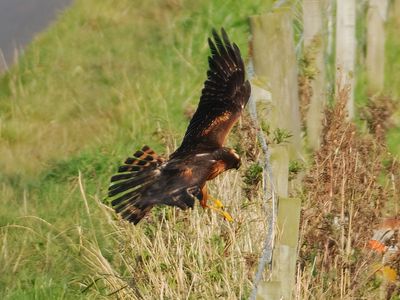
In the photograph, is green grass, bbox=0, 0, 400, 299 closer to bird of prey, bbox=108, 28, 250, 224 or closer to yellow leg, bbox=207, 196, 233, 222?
yellow leg, bbox=207, 196, 233, 222

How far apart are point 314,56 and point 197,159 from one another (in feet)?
8.82

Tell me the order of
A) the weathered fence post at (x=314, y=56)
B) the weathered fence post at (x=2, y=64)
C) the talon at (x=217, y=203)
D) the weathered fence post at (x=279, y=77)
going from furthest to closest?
the weathered fence post at (x=2, y=64)
the weathered fence post at (x=314, y=56)
the talon at (x=217, y=203)
the weathered fence post at (x=279, y=77)

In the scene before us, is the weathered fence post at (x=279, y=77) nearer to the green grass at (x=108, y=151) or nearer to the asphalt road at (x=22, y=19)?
the green grass at (x=108, y=151)

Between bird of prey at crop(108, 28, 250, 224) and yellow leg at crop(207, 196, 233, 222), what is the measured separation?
0.05m

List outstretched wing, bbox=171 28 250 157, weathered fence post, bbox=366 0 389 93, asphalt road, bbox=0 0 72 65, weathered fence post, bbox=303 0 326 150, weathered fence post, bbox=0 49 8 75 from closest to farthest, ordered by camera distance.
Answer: outstretched wing, bbox=171 28 250 157
weathered fence post, bbox=303 0 326 150
weathered fence post, bbox=0 49 8 75
weathered fence post, bbox=366 0 389 93
asphalt road, bbox=0 0 72 65

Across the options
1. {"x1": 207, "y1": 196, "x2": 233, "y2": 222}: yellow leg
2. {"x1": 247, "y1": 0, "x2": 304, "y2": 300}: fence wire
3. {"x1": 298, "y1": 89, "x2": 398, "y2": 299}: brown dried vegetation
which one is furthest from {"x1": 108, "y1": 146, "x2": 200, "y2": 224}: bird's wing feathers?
{"x1": 298, "y1": 89, "x2": 398, "y2": 299}: brown dried vegetation

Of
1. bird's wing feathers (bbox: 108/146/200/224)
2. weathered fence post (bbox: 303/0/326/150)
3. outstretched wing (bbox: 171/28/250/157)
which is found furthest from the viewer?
weathered fence post (bbox: 303/0/326/150)

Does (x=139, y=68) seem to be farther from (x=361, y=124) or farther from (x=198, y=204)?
(x=198, y=204)

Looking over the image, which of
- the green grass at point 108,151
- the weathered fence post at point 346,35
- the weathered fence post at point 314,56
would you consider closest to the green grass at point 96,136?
the green grass at point 108,151

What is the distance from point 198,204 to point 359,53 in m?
5.36

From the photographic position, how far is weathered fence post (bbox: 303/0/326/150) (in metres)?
9.87

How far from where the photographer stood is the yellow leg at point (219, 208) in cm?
713

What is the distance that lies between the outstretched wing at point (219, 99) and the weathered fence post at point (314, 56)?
76.4 inches

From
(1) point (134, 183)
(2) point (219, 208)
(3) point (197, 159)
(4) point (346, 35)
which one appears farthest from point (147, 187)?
(4) point (346, 35)
